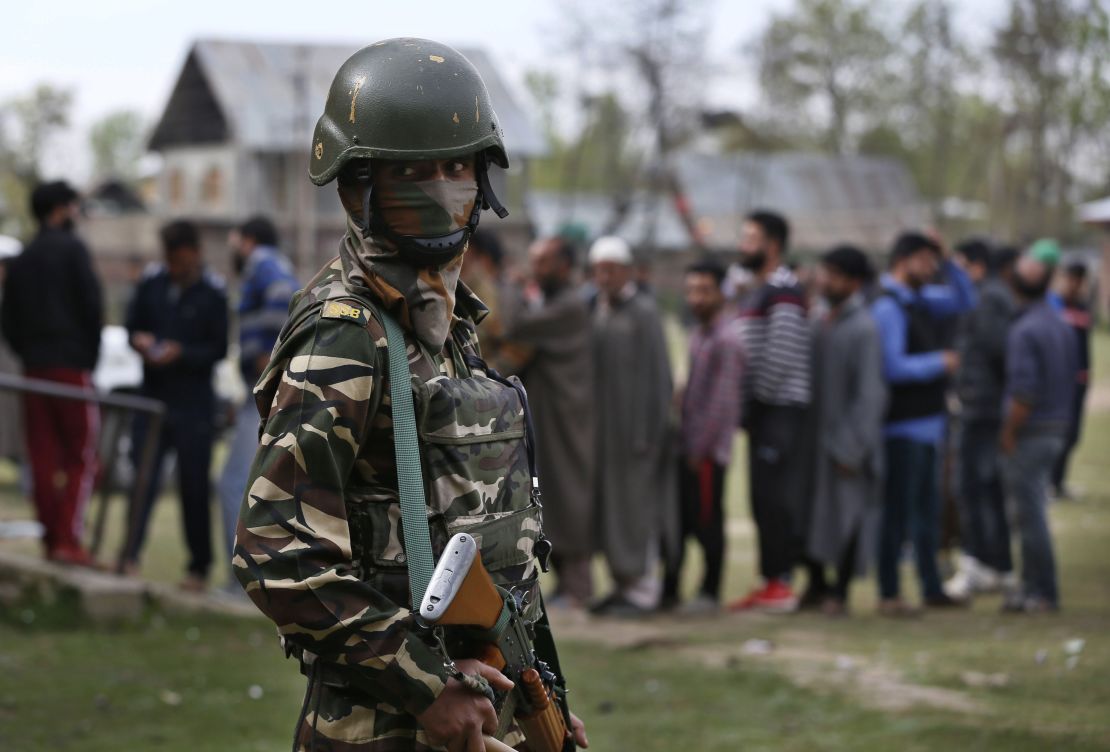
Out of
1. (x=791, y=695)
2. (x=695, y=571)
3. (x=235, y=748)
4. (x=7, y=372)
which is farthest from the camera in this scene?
(x=7, y=372)

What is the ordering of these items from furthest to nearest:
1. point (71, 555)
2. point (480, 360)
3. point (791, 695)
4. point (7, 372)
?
point (7, 372) < point (71, 555) < point (791, 695) < point (480, 360)

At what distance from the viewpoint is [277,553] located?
2.43m

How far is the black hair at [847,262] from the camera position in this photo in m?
8.53

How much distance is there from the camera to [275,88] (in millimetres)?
46156

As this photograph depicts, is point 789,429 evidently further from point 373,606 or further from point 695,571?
point 373,606

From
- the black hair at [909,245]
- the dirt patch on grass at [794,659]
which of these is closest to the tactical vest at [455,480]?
the dirt patch on grass at [794,659]

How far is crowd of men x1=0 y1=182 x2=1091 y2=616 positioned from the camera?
8.19 m

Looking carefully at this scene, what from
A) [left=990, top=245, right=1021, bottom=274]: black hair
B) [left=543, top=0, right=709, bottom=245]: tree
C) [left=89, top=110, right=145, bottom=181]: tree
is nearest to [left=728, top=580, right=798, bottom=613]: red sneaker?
[left=990, top=245, right=1021, bottom=274]: black hair

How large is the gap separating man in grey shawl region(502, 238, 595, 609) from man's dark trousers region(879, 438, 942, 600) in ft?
5.77

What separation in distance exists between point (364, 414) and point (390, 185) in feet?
1.49

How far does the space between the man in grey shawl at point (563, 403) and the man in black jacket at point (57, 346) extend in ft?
8.04

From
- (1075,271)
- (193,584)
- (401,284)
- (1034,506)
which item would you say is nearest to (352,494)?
(401,284)

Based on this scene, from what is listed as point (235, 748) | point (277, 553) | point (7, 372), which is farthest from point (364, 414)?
point (7, 372)

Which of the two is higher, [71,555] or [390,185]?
[390,185]
